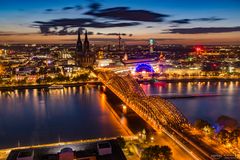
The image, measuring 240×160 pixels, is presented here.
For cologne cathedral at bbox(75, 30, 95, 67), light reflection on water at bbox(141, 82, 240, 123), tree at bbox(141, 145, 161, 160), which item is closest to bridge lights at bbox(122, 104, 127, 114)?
light reflection on water at bbox(141, 82, 240, 123)

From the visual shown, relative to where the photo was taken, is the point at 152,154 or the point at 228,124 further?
the point at 228,124

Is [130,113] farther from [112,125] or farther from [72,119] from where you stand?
[72,119]

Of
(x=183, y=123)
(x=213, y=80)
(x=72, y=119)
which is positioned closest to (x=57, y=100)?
(x=72, y=119)

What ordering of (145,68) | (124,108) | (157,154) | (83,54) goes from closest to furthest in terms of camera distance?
(157,154) < (124,108) < (145,68) < (83,54)

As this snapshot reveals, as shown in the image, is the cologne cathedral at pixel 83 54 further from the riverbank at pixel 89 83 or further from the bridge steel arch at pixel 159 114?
the bridge steel arch at pixel 159 114

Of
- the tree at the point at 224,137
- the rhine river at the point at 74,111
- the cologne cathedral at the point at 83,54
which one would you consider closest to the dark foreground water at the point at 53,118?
the rhine river at the point at 74,111

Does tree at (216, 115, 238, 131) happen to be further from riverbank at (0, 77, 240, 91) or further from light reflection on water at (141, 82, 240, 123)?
riverbank at (0, 77, 240, 91)

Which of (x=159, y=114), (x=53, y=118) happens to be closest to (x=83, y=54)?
(x=53, y=118)

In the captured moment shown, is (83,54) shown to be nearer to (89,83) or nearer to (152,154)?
(89,83)
